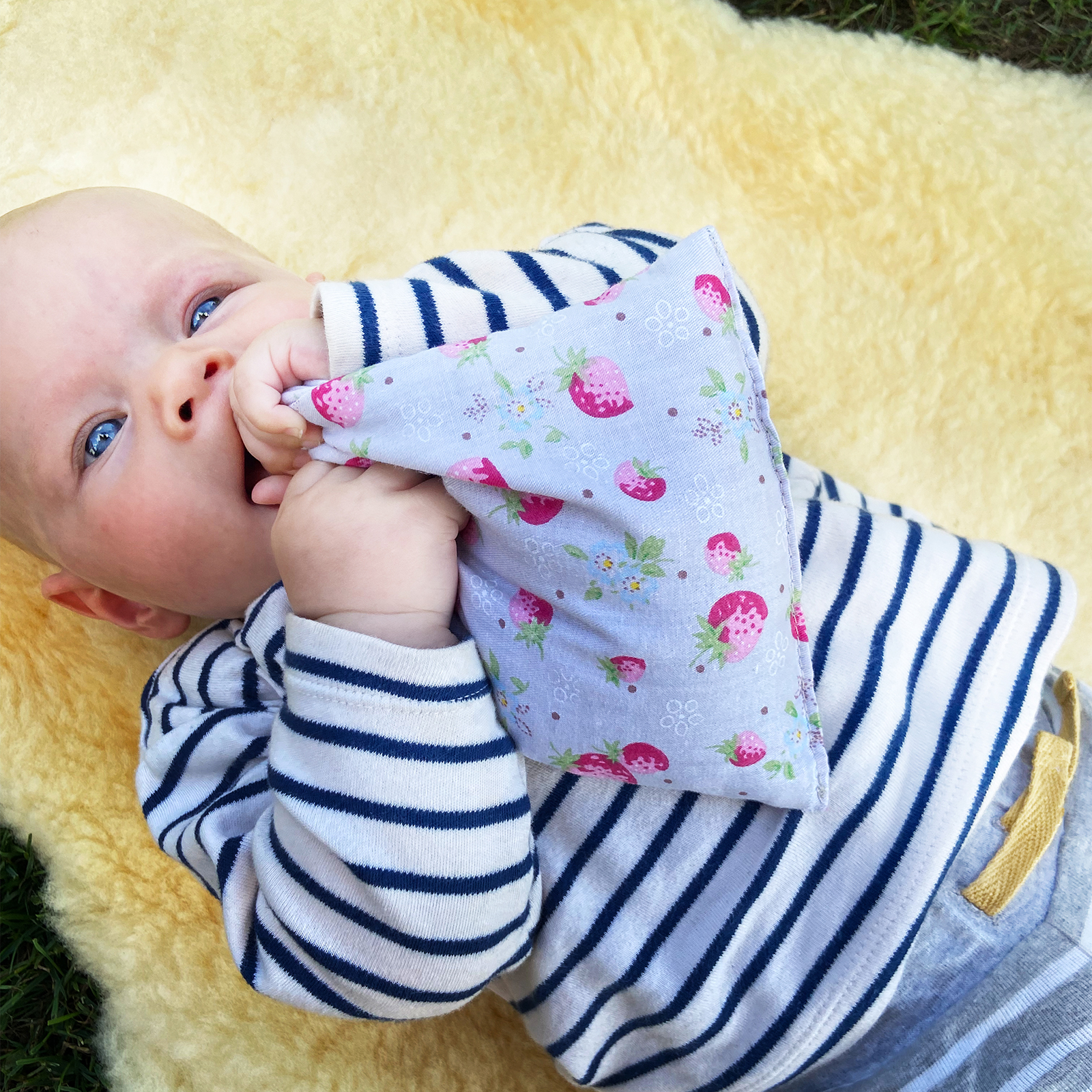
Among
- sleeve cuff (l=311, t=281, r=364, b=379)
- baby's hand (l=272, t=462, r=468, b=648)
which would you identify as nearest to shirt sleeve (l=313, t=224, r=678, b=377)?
sleeve cuff (l=311, t=281, r=364, b=379)

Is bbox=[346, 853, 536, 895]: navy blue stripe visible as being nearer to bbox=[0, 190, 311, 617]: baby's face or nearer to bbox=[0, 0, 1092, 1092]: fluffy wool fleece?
bbox=[0, 190, 311, 617]: baby's face

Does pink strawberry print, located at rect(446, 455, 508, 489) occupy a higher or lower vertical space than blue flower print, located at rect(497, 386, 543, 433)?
lower

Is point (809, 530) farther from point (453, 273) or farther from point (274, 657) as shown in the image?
point (274, 657)

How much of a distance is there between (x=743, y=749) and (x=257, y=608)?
1.64 feet

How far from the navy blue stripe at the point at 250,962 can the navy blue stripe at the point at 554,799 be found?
0.27 meters

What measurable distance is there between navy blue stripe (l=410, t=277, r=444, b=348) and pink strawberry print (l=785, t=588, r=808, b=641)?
1.21 feet

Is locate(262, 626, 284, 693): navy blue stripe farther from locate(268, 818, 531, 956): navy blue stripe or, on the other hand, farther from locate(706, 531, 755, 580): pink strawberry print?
locate(706, 531, 755, 580): pink strawberry print

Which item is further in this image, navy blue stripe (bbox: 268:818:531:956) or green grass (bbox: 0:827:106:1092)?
green grass (bbox: 0:827:106:1092)

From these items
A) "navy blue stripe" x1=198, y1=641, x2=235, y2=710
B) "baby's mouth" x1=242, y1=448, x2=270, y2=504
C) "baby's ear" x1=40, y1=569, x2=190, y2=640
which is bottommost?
"baby's ear" x1=40, y1=569, x2=190, y2=640

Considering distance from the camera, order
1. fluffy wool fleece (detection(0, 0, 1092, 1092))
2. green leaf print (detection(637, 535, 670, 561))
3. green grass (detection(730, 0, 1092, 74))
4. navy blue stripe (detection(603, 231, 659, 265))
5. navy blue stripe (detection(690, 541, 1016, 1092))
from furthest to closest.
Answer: green grass (detection(730, 0, 1092, 74)), fluffy wool fleece (detection(0, 0, 1092, 1092)), navy blue stripe (detection(603, 231, 659, 265)), navy blue stripe (detection(690, 541, 1016, 1092)), green leaf print (detection(637, 535, 670, 561))

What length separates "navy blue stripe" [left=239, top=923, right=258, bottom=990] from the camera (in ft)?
2.97

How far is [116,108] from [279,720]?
889 millimetres

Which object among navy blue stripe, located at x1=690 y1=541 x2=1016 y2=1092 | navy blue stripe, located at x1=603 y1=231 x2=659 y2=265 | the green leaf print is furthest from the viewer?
navy blue stripe, located at x1=603 y1=231 x2=659 y2=265

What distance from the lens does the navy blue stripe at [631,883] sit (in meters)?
0.93
